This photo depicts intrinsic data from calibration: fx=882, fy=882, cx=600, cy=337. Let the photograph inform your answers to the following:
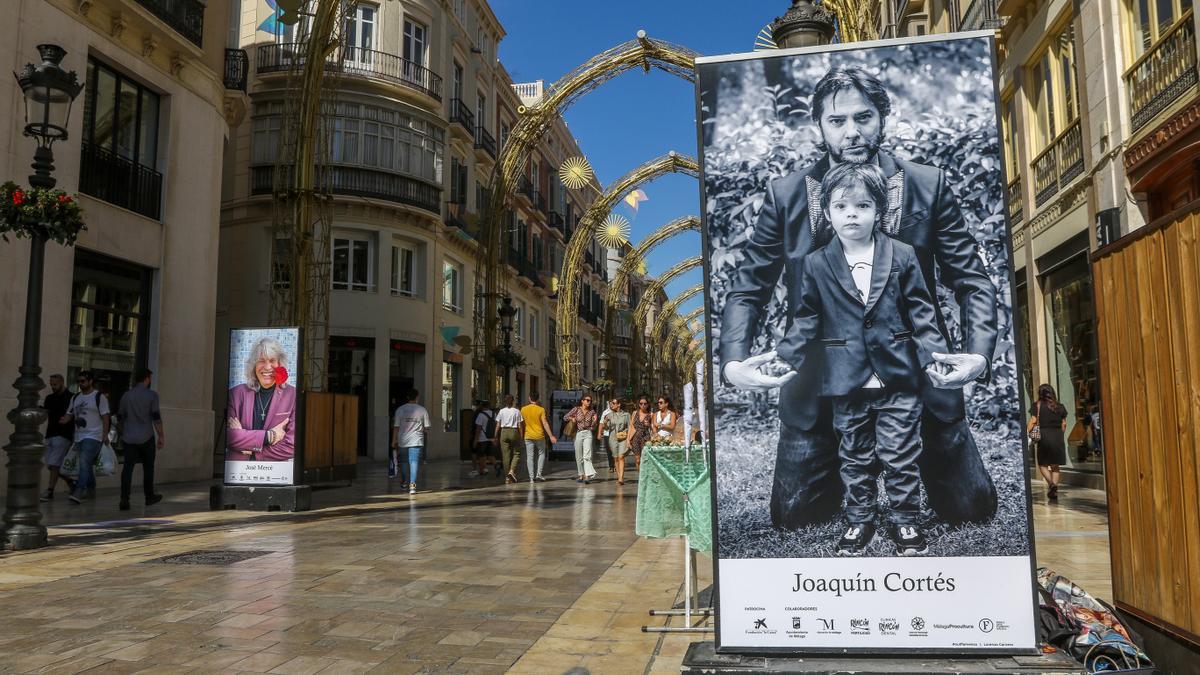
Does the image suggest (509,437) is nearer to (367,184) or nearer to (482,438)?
(482,438)

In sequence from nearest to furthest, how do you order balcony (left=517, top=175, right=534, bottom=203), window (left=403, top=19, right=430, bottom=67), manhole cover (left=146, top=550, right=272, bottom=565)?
manhole cover (left=146, top=550, right=272, bottom=565)
window (left=403, top=19, right=430, bottom=67)
balcony (left=517, top=175, right=534, bottom=203)

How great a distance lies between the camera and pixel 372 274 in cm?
2825

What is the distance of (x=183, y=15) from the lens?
17.2 metres

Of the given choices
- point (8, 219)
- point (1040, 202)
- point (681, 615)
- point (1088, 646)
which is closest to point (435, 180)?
point (1040, 202)

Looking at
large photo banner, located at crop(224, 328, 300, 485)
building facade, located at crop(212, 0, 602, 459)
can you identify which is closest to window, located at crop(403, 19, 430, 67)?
building facade, located at crop(212, 0, 602, 459)

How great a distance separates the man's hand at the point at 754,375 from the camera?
3.40m

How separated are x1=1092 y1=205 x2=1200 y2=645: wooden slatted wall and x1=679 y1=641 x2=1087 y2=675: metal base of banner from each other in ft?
2.50

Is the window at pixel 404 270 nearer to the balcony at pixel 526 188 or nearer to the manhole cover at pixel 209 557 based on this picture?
the balcony at pixel 526 188

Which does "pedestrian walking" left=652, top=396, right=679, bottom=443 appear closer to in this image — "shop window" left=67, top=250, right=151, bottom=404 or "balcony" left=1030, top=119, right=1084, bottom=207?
"balcony" left=1030, top=119, right=1084, bottom=207

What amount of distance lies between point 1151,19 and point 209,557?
503 inches

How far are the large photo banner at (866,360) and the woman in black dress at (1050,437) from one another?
410 inches

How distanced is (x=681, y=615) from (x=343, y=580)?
8.76 feet

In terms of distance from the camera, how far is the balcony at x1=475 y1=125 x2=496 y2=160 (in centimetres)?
3473

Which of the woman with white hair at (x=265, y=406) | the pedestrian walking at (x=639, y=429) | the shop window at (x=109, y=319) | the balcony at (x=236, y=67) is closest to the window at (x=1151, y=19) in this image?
the pedestrian walking at (x=639, y=429)
